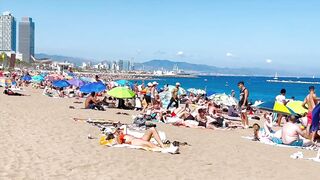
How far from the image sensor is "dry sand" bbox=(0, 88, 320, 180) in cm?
638

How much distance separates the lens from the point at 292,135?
10047mm

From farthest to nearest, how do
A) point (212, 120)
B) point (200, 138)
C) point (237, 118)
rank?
point (237, 118)
point (212, 120)
point (200, 138)

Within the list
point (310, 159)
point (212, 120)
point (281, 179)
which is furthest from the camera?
point (212, 120)

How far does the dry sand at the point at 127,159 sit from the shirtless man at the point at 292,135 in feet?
1.69

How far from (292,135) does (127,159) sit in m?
4.44

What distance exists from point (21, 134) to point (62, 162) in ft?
9.18

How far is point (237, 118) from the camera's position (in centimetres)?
1653

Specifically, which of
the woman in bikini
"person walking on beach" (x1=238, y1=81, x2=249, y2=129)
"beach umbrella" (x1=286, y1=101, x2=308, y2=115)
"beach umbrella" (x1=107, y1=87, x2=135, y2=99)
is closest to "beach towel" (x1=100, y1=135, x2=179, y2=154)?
the woman in bikini

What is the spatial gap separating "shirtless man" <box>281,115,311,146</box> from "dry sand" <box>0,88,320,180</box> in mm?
515

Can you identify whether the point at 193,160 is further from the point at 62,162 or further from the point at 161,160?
the point at 62,162

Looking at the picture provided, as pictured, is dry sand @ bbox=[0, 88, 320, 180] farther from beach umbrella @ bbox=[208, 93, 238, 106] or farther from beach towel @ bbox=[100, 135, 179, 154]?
beach umbrella @ bbox=[208, 93, 238, 106]

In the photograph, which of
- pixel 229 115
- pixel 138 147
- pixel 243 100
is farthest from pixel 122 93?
pixel 138 147

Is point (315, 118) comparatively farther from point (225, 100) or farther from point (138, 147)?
point (225, 100)

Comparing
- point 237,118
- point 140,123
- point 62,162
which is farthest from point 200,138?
point 237,118
